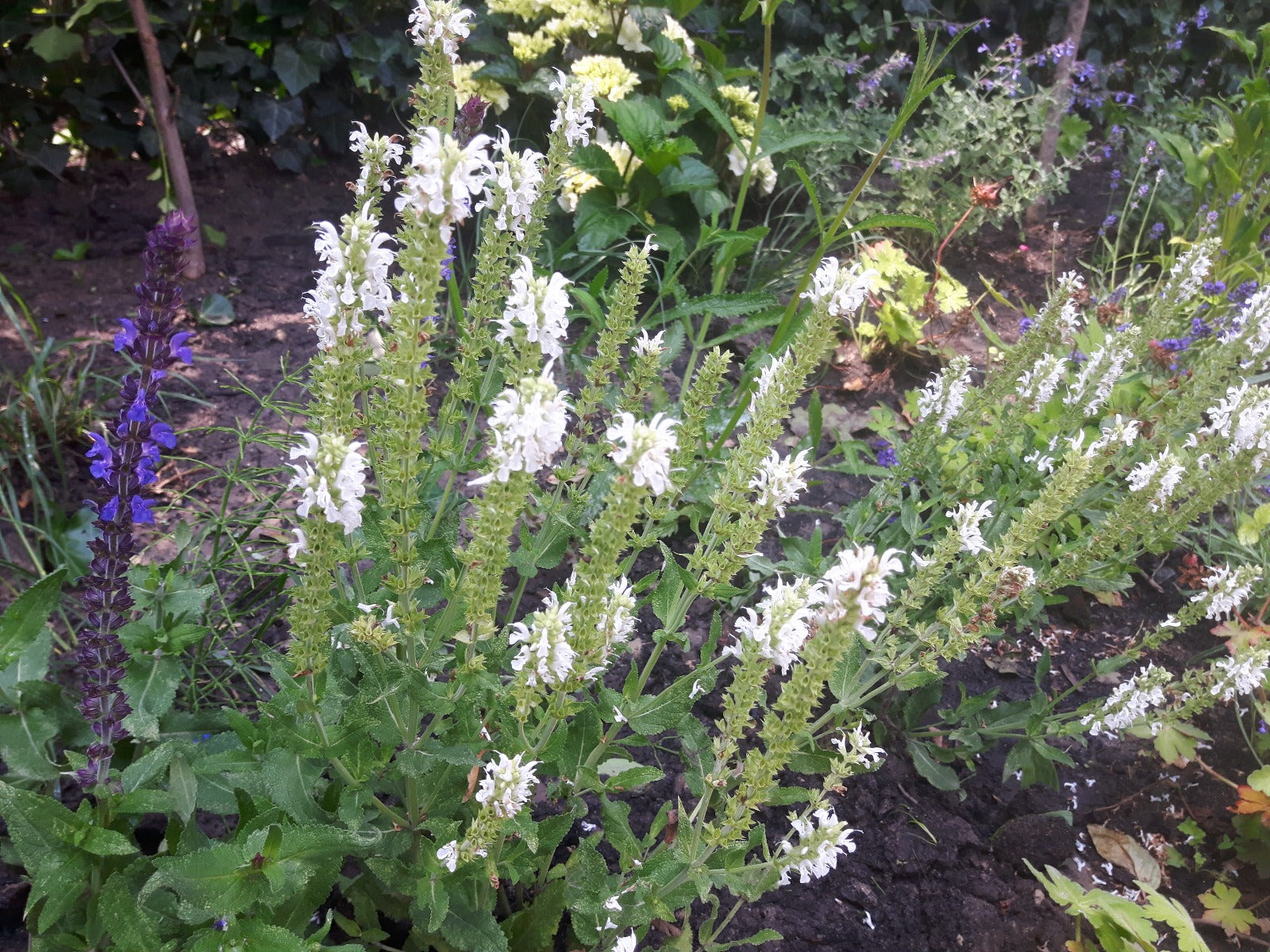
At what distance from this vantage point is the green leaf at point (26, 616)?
1.73 meters

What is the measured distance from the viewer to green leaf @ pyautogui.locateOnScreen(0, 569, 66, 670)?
5.67ft

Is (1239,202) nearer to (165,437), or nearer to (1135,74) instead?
(1135,74)

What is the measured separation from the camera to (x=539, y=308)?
140 centimetres

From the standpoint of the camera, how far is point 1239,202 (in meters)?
4.57

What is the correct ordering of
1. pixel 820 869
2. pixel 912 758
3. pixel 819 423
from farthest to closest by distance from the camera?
pixel 819 423
pixel 912 758
pixel 820 869

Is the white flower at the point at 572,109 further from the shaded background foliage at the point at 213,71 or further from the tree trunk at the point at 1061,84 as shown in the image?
the tree trunk at the point at 1061,84

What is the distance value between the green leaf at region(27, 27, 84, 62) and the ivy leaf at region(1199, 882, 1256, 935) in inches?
200

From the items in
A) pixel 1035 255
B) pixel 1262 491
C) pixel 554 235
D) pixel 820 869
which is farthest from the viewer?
pixel 1035 255

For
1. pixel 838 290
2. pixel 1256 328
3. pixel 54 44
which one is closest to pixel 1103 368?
pixel 1256 328

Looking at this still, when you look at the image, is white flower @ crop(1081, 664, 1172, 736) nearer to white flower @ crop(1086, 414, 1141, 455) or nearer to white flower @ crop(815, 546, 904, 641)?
white flower @ crop(1086, 414, 1141, 455)

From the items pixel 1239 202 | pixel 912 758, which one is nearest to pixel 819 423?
pixel 912 758

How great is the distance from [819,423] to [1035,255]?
3669 millimetres

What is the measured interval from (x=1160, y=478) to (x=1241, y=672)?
21.4 inches

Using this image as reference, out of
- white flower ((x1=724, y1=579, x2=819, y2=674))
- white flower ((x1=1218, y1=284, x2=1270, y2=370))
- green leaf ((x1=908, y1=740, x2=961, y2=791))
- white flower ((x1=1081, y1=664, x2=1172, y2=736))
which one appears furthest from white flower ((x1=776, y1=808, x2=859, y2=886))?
white flower ((x1=1218, y1=284, x2=1270, y2=370))
